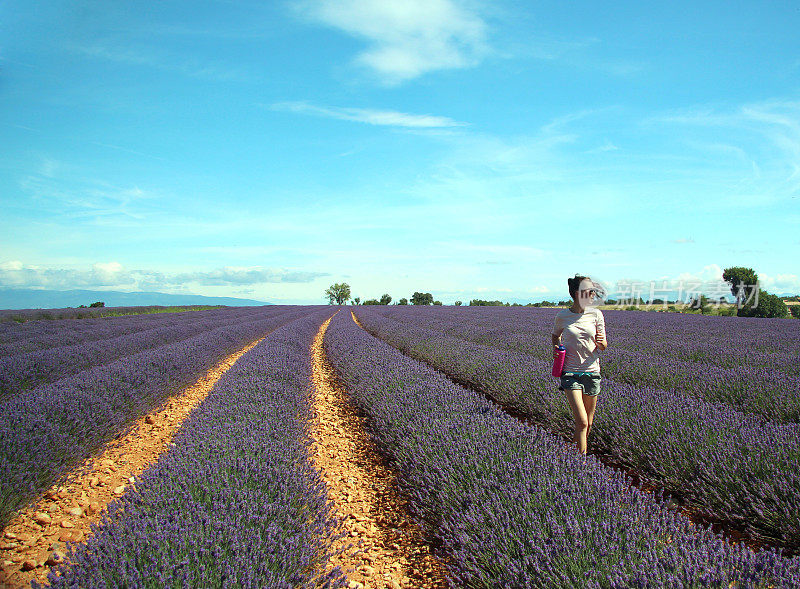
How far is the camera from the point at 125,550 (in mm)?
1587

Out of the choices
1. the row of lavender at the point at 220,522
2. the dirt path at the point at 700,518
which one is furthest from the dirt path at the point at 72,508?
the dirt path at the point at 700,518

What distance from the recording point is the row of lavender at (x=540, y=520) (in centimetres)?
139

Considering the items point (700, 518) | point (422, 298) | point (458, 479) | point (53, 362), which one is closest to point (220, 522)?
point (458, 479)

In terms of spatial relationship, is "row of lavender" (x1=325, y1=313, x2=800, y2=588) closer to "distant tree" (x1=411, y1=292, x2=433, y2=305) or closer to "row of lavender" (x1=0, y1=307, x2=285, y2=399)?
"row of lavender" (x1=0, y1=307, x2=285, y2=399)

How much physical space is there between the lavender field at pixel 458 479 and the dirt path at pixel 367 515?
55 millimetres

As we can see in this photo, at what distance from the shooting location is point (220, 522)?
1.70m

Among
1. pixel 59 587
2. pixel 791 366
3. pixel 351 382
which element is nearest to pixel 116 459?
pixel 351 382

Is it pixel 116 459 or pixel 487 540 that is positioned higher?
pixel 487 540

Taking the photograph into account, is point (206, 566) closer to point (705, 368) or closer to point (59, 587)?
point (59, 587)

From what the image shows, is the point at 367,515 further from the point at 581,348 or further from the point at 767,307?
the point at 767,307

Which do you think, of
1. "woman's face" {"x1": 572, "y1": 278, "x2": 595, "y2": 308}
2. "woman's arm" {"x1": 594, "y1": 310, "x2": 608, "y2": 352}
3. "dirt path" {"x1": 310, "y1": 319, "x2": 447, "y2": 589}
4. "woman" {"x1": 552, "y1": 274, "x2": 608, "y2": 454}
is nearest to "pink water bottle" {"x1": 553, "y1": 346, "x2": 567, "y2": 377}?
"woman" {"x1": 552, "y1": 274, "x2": 608, "y2": 454}

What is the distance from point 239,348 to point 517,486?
9752 mm

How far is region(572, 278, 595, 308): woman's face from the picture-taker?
294 cm

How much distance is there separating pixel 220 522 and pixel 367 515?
1.28 m
